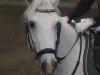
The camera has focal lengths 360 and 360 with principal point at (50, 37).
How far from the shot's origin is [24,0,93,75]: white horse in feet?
11.0

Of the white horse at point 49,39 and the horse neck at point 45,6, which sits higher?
the horse neck at point 45,6

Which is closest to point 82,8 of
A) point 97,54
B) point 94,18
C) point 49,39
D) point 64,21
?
point 94,18

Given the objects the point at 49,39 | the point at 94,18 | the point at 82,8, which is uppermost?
the point at 82,8

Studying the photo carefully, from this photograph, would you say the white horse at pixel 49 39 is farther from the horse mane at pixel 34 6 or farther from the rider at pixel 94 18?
the rider at pixel 94 18

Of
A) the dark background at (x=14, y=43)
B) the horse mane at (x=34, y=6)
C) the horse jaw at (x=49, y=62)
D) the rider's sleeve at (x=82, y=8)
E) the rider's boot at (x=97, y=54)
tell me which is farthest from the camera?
the dark background at (x=14, y=43)

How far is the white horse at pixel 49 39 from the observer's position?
11.0ft

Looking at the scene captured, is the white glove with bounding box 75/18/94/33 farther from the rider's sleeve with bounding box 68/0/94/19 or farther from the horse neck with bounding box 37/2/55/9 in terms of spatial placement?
the horse neck with bounding box 37/2/55/9

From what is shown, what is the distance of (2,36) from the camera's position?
10.0 metres

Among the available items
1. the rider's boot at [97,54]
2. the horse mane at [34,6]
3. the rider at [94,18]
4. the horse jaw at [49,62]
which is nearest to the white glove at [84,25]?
A: the rider at [94,18]

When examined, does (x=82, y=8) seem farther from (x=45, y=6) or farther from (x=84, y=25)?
(x=45, y=6)

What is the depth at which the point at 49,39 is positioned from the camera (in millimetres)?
3375

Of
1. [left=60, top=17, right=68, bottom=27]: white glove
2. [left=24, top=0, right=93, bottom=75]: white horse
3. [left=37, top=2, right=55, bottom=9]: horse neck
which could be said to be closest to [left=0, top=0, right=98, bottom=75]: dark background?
[left=24, top=0, right=93, bottom=75]: white horse

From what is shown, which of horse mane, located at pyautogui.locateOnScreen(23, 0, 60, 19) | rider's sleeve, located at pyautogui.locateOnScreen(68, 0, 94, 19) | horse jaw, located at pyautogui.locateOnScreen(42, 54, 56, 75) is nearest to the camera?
horse jaw, located at pyautogui.locateOnScreen(42, 54, 56, 75)

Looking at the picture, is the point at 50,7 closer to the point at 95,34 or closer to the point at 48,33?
the point at 48,33
